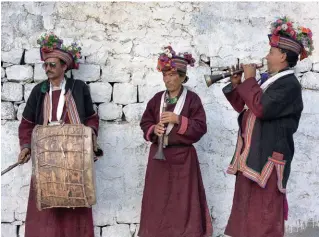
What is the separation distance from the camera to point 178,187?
5539 mm

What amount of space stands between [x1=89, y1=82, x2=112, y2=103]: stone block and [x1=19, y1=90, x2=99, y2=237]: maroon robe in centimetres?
58

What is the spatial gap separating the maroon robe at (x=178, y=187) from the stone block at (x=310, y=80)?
132 cm

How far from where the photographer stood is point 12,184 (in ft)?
20.5

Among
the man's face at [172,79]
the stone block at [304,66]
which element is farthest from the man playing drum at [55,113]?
the stone block at [304,66]

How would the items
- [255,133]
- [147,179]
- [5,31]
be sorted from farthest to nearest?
[5,31], [147,179], [255,133]

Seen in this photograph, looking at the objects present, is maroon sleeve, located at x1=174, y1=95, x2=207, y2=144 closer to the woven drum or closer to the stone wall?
the stone wall

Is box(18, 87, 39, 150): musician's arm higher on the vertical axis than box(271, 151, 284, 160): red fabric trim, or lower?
higher

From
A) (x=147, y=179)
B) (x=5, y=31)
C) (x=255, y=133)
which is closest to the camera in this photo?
(x=255, y=133)

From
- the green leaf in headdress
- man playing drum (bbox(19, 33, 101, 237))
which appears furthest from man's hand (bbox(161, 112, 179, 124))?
the green leaf in headdress

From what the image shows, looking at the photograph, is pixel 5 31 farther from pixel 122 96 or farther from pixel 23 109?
pixel 122 96

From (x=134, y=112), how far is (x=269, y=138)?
1799 mm

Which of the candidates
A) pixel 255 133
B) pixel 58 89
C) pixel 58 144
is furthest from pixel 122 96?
pixel 255 133

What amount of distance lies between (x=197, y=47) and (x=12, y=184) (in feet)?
7.51

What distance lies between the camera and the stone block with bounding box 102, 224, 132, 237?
6277mm
